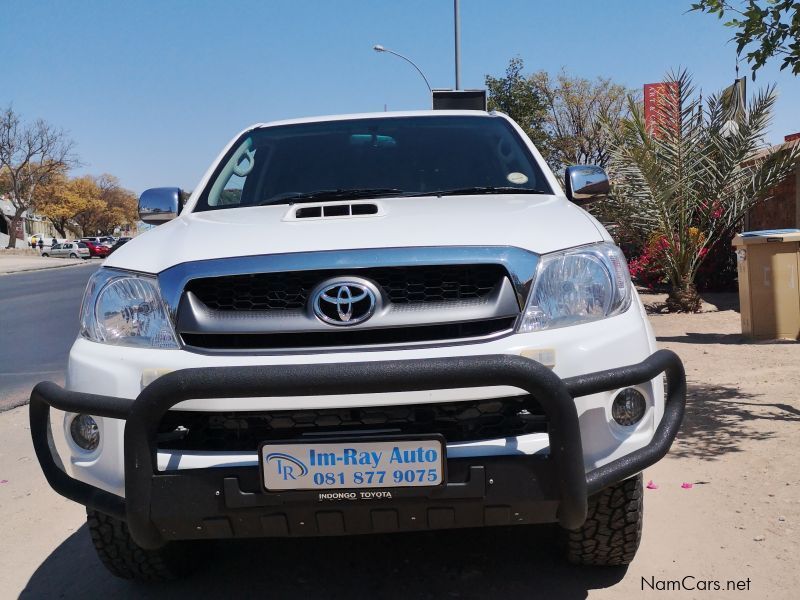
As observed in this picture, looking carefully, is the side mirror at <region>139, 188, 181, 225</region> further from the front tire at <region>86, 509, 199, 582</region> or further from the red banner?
the red banner

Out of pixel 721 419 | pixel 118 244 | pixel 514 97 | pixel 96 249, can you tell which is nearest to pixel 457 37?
pixel 514 97

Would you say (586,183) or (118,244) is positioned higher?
(118,244)

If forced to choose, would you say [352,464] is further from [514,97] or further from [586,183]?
[514,97]

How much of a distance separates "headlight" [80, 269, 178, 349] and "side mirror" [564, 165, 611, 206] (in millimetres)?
2088

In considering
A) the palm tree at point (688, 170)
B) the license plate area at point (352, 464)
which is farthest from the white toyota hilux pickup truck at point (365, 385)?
the palm tree at point (688, 170)

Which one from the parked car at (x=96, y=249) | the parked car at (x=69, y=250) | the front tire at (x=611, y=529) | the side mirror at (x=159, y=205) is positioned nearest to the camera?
the front tire at (x=611, y=529)

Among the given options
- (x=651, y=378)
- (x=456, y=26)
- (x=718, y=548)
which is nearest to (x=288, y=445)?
(x=651, y=378)

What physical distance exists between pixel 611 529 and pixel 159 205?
255cm

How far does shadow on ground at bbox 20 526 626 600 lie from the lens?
292 cm

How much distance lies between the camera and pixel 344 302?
234 centimetres

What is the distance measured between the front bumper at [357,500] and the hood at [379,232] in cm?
46

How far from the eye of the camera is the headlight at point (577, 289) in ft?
7.79

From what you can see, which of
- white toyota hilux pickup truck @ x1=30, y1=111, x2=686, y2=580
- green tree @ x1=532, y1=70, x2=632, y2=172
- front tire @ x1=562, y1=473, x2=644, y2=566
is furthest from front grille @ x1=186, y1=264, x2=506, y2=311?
green tree @ x1=532, y1=70, x2=632, y2=172

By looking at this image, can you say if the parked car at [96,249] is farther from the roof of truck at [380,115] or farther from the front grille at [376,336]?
the front grille at [376,336]
